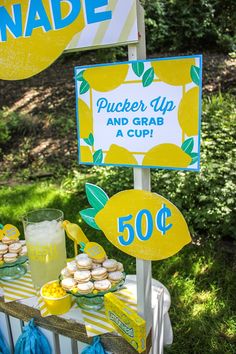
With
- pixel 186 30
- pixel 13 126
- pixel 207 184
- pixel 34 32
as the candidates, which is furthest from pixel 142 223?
pixel 186 30

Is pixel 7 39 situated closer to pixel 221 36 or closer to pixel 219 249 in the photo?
pixel 219 249

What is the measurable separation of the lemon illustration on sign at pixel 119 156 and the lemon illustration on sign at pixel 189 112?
17 cm

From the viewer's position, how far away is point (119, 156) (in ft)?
3.21

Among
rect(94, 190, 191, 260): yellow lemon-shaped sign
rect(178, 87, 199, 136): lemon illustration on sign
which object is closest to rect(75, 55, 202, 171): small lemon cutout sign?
rect(178, 87, 199, 136): lemon illustration on sign

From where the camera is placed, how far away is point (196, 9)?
6.25 meters

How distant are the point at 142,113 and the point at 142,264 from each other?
0.43 meters

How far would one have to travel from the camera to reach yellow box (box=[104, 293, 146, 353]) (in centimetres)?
99

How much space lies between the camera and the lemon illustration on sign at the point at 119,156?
963mm

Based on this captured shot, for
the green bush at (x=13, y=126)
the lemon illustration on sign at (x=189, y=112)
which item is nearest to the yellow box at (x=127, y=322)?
the lemon illustration on sign at (x=189, y=112)

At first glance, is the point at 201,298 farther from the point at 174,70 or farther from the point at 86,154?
the point at 174,70

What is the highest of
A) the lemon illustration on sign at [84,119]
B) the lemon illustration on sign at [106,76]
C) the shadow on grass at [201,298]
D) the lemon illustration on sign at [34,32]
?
the lemon illustration on sign at [34,32]

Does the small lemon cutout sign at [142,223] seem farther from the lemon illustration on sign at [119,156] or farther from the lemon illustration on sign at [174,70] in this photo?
the lemon illustration on sign at [174,70]

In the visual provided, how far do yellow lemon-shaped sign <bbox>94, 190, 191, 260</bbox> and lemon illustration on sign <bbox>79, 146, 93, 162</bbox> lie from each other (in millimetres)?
136

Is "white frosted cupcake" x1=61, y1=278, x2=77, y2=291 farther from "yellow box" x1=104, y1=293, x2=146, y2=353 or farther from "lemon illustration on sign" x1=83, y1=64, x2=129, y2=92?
"lemon illustration on sign" x1=83, y1=64, x2=129, y2=92
